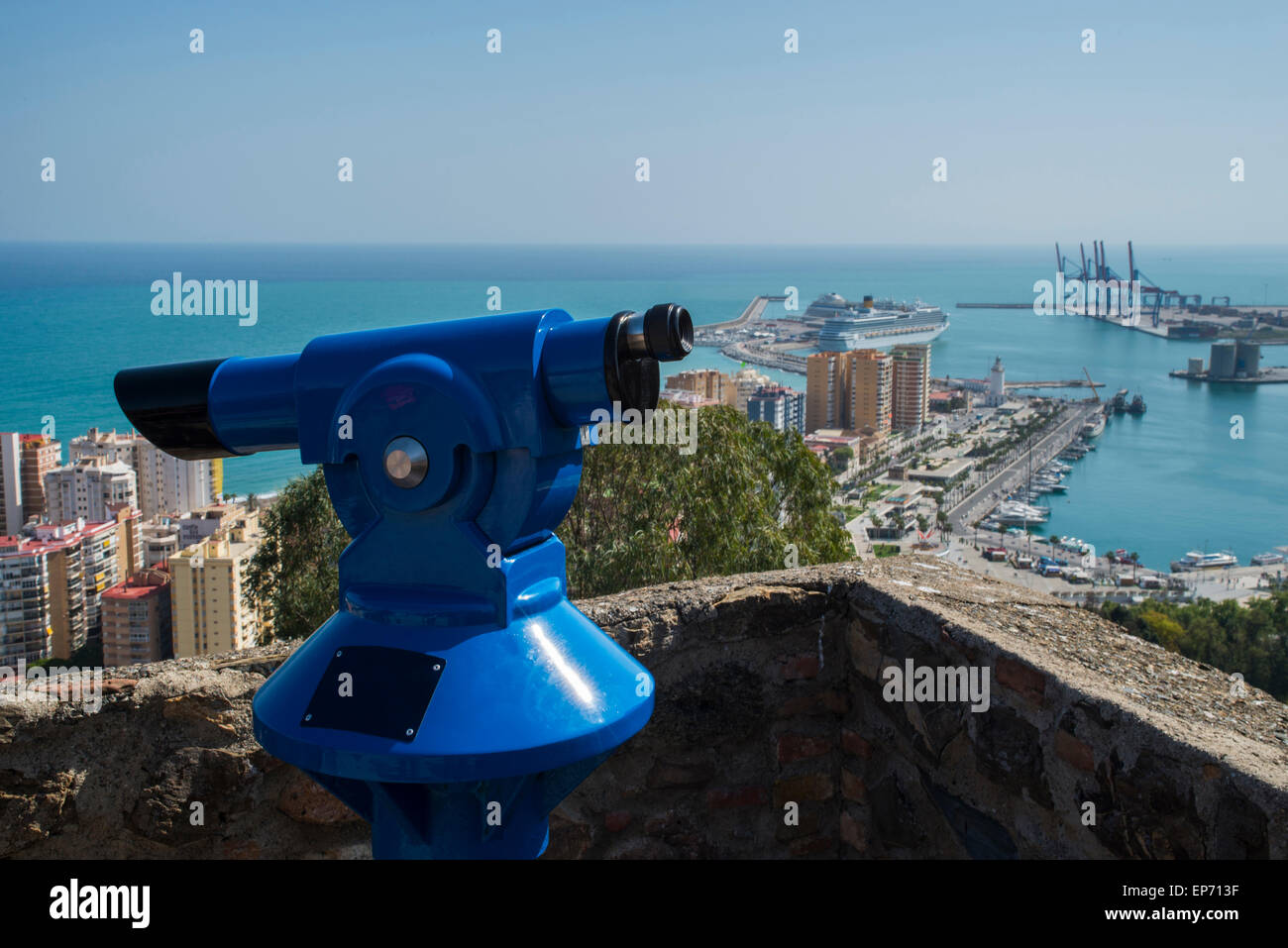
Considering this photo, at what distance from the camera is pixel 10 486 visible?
18391mm

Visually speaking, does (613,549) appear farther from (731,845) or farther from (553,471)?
(553,471)

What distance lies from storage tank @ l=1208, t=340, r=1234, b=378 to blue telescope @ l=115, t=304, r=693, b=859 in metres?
50.0

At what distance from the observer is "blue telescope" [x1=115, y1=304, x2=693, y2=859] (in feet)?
2.88

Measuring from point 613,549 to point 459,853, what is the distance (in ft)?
16.4

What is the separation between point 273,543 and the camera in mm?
8898

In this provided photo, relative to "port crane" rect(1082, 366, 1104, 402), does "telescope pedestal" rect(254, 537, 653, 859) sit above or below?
above

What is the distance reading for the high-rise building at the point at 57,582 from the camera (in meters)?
12.7

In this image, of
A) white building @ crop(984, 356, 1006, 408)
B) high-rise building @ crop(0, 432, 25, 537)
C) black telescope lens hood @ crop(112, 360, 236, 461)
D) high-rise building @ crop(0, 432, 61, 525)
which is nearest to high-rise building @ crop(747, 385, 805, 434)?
high-rise building @ crop(0, 432, 61, 525)

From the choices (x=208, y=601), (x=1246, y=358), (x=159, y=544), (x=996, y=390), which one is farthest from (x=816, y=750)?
(x=1246, y=358)

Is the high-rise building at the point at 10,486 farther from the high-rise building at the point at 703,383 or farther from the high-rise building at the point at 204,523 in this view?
the high-rise building at the point at 703,383

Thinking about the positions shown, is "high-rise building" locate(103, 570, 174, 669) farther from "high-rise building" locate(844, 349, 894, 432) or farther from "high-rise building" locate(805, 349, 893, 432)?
"high-rise building" locate(844, 349, 894, 432)

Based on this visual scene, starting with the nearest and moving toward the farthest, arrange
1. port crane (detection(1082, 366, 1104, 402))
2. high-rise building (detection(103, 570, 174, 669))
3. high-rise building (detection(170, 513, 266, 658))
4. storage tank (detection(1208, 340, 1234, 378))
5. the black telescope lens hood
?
1. the black telescope lens hood
2. high-rise building (detection(170, 513, 266, 658))
3. high-rise building (detection(103, 570, 174, 669))
4. storage tank (detection(1208, 340, 1234, 378))
5. port crane (detection(1082, 366, 1104, 402))
